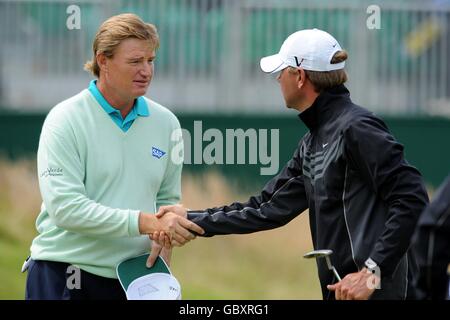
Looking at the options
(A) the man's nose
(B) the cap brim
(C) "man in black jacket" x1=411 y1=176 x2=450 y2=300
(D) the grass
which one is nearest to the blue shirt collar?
(A) the man's nose

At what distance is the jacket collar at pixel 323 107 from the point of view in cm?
482

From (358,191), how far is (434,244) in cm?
101

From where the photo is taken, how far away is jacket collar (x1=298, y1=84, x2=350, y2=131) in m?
4.82

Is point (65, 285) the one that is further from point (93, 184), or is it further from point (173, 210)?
point (173, 210)

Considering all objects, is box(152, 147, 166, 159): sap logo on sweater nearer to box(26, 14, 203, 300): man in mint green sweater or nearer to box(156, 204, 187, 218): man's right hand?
box(26, 14, 203, 300): man in mint green sweater

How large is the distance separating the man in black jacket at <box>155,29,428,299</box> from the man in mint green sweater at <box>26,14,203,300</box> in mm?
635

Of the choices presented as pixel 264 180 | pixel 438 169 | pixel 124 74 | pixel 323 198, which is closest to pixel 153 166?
pixel 124 74

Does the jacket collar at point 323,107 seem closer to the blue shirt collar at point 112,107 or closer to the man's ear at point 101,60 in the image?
the blue shirt collar at point 112,107

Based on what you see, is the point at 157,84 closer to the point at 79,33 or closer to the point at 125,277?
the point at 79,33

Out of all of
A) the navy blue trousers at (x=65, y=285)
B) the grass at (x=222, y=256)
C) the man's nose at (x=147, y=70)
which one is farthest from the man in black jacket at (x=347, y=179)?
the grass at (x=222, y=256)

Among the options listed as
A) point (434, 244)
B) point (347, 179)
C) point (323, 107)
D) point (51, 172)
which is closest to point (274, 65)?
point (323, 107)

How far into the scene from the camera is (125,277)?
4.93 meters

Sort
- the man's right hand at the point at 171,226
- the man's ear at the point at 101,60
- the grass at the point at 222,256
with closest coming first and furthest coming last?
the man's right hand at the point at 171,226, the man's ear at the point at 101,60, the grass at the point at 222,256
